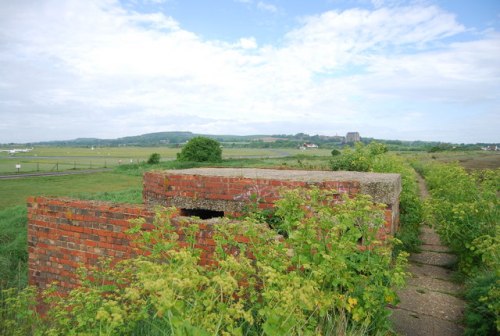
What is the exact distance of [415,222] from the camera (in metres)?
8.74

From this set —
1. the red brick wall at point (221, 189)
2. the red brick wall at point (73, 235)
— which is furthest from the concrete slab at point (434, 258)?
the red brick wall at point (73, 235)

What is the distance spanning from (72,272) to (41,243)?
2.22 feet

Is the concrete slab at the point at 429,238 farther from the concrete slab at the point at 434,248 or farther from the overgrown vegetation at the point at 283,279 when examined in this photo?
the overgrown vegetation at the point at 283,279

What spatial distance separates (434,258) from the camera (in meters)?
7.04

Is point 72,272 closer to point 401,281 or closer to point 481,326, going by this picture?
point 401,281

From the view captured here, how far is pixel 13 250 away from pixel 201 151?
112ft

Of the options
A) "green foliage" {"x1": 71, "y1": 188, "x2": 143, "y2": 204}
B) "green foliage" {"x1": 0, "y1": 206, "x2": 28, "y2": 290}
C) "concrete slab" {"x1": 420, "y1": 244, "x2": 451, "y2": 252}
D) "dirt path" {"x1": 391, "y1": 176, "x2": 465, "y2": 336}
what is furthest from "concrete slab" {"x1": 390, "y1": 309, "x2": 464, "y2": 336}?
"green foliage" {"x1": 71, "y1": 188, "x2": 143, "y2": 204}

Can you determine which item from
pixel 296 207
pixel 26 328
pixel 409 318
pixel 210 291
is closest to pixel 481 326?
pixel 409 318

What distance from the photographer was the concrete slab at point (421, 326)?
404 cm

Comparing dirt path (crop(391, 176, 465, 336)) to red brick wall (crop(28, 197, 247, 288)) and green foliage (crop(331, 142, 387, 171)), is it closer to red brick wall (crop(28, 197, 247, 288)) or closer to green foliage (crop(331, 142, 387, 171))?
red brick wall (crop(28, 197, 247, 288))

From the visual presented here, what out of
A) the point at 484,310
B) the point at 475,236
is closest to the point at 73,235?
the point at 484,310

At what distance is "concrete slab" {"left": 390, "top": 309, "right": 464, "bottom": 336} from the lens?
4.04 meters

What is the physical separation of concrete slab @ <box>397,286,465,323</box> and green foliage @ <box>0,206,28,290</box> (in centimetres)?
545

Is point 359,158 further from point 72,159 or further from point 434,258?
point 72,159
